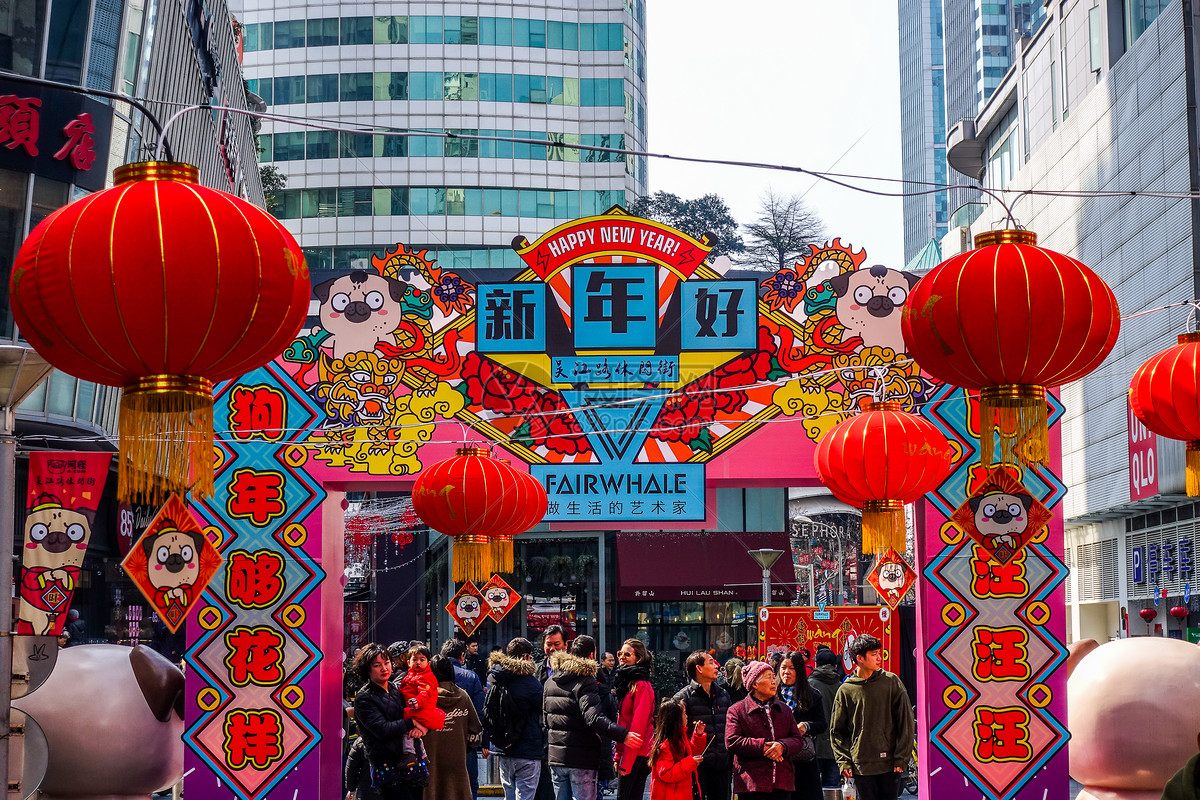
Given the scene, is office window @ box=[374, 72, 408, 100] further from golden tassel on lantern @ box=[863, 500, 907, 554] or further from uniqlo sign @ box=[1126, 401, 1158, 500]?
golden tassel on lantern @ box=[863, 500, 907, 554]

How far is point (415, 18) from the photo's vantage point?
185 feet

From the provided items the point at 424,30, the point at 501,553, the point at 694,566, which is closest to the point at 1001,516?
the point at 501,553

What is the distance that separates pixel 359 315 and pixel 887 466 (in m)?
4.82

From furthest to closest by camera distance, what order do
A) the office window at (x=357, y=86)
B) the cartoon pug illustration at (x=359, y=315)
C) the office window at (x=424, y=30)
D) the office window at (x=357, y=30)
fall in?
1. the office window at (x=357, y=86)
2. the office window at (x=357, y=30)
3. the office window at (x=424, y=30)
4. the cartoon pug illustration at (x=359, y=315)

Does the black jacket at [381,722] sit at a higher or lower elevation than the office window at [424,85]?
lower

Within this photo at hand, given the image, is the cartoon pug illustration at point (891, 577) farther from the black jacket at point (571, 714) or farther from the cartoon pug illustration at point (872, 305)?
the black jacket at point (571, 714)

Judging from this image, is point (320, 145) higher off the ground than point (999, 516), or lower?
higher

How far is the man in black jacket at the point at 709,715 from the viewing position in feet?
31.9

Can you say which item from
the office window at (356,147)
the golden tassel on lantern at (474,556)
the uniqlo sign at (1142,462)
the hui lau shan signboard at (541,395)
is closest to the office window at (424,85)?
the office window at (356,147)

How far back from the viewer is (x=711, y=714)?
9805mm

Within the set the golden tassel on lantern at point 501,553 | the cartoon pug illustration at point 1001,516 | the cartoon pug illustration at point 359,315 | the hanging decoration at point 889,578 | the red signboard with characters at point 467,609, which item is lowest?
the red signboard with characters at point 467,609

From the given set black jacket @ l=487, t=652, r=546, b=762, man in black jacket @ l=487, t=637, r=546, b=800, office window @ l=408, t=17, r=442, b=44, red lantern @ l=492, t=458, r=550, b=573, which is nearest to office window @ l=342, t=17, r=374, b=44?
office window @ l=408, t=17, r=442, b=44

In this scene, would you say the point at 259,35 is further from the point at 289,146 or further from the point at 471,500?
the point at 471,500

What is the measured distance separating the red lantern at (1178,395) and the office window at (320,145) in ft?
165
